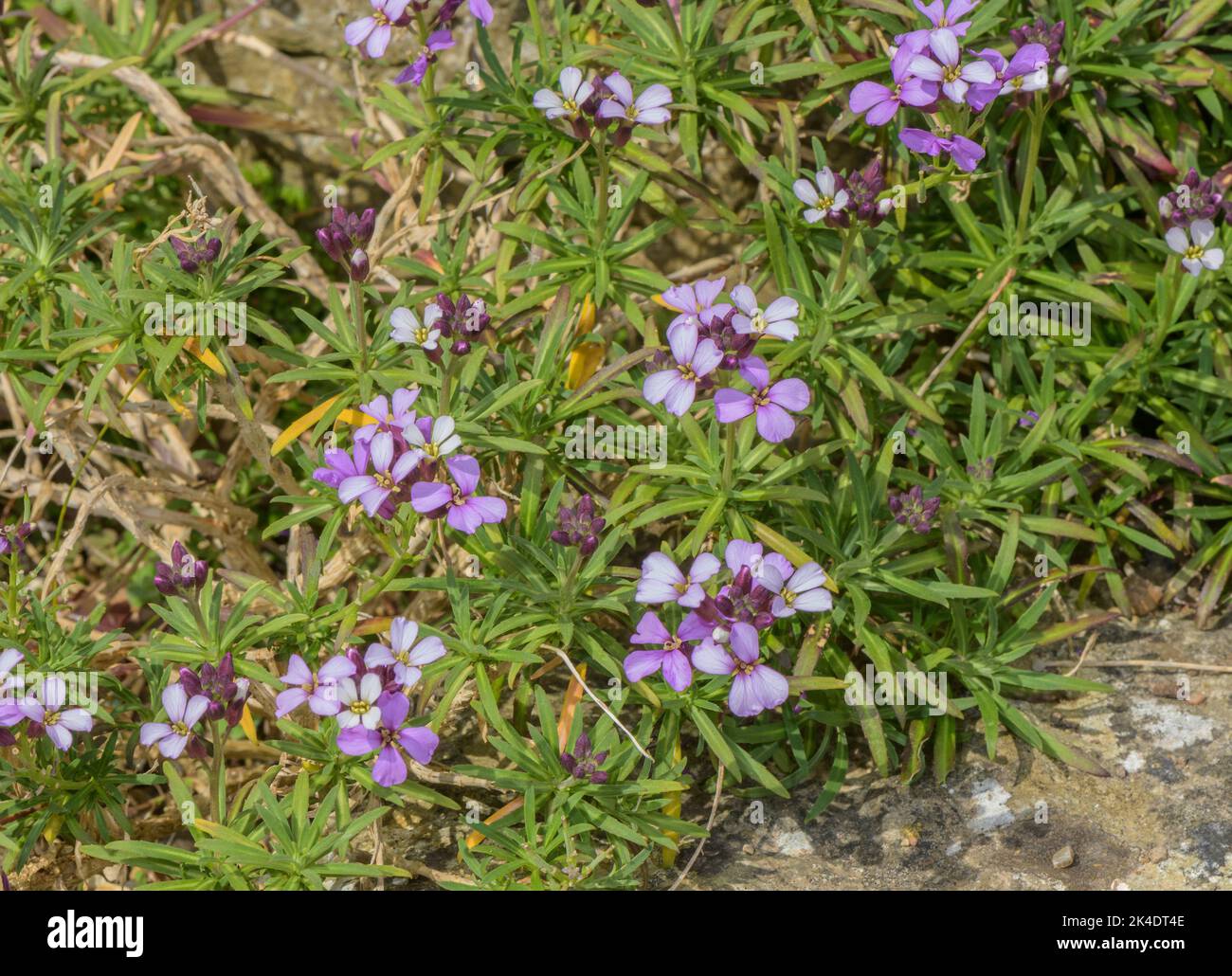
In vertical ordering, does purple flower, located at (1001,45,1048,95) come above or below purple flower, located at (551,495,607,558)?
above

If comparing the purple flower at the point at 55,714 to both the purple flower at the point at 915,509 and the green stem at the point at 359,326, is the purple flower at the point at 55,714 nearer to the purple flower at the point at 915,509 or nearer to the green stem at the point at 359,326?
the green stem at the point at 359,326

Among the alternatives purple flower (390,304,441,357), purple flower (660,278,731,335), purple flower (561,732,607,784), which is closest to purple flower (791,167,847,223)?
purple flower (660,278,731,335)

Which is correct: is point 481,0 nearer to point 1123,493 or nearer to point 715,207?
point 715,207

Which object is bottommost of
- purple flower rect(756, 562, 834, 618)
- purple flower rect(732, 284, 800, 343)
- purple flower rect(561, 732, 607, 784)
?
purple flower rect(561, 732, 607, 784)

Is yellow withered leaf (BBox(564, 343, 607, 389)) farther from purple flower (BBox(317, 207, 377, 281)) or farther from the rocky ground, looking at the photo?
the rocky ground

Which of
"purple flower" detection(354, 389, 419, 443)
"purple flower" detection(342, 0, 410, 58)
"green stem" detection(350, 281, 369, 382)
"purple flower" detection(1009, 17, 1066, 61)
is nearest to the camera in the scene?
"purple flower" detection(354, 389, 419, 443)
